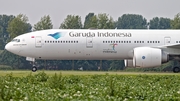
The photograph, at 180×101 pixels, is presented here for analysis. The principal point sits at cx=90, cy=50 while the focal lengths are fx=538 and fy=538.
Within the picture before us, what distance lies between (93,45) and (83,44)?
74 centimetres

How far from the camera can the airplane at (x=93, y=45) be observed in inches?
1533

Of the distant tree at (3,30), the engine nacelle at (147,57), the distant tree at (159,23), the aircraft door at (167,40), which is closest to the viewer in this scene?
the engine nacelle at (147,57)

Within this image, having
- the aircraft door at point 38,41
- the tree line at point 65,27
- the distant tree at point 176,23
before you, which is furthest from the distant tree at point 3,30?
the aircraft door at point 38,41

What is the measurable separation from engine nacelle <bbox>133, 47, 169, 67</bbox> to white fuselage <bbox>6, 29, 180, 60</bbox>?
131cm

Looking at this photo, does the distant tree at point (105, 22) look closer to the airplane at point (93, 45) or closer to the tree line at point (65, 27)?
the tree line at point (65, 27)

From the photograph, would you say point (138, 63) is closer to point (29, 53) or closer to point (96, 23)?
point (29, 53)

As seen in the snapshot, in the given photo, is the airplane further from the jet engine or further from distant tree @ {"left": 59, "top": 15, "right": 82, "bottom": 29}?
distant tree @ {"left": 59, "top": 15, "right": 82, "bottom": 29}

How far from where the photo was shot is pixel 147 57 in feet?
125

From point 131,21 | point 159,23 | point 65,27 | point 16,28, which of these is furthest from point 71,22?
point 131,21

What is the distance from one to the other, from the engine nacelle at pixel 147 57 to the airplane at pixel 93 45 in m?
0.08

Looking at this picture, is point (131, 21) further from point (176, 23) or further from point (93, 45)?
point (93, 45)

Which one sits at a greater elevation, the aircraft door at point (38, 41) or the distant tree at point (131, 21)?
the distant tree at point (131, 21)

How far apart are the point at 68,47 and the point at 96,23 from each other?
27808 millimetres

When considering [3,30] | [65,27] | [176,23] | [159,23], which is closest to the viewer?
[176,23]
